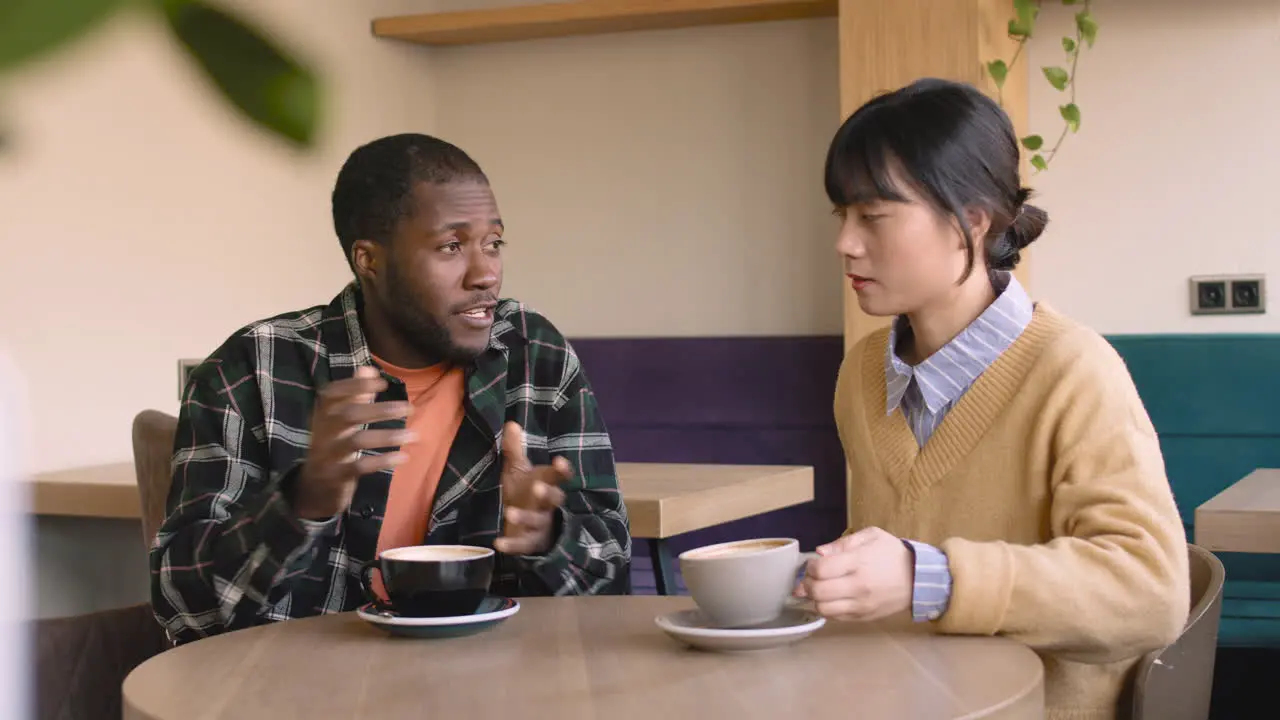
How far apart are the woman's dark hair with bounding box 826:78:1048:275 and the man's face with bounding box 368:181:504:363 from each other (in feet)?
1.53

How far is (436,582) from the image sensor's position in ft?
3.99

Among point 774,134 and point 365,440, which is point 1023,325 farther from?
point 774,134

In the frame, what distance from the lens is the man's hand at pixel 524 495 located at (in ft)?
4.53

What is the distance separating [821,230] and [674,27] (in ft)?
2.52

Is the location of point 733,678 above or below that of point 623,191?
below

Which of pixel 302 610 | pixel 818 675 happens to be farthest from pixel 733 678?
pixel 302 610

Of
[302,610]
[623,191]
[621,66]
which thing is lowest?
[302,610]

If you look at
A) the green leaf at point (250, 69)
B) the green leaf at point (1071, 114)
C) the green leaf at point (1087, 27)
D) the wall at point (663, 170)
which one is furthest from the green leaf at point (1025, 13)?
the green leaf at point (250, 69)

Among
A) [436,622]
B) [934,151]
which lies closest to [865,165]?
[934,151]

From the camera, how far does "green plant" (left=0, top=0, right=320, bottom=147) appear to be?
19 cm

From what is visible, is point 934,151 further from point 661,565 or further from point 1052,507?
point 661,565

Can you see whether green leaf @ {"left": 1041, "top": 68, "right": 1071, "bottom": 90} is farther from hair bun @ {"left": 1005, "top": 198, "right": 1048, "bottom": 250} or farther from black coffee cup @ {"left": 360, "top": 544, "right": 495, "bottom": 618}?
black coffee cup @ {"left": 360, "top": 544, "right": 495, "bottom": 618}

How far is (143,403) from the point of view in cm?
346

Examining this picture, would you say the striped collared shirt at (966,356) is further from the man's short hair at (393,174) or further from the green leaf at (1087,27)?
the green leaf at (1087,27)
